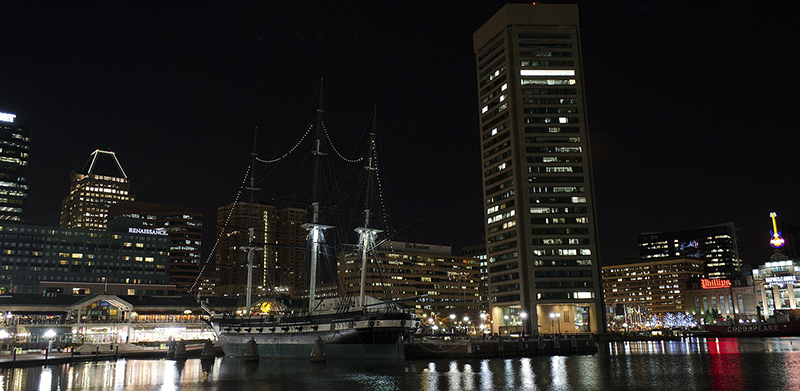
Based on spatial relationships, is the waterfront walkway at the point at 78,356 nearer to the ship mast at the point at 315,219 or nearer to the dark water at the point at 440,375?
the dark water at the point at 440,375

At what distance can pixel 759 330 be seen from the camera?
150000 mm

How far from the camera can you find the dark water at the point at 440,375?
46.3m

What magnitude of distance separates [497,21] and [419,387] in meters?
141

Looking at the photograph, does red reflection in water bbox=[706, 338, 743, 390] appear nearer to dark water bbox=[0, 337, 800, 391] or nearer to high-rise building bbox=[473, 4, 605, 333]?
dark water bbox=[0, 337, 800, 391]

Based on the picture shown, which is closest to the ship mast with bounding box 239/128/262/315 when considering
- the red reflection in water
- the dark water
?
the dark water

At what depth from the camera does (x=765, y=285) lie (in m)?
180

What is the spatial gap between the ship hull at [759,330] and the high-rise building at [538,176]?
34.2 metres

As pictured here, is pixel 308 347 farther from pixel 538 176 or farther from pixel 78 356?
pixel 538 176

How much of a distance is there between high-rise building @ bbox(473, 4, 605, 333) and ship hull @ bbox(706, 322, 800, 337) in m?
34.2

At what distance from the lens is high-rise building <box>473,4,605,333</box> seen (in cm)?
14988

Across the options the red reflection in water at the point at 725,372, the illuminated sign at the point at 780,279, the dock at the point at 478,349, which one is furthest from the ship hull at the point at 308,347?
the illuminated sign at the point at 780,279

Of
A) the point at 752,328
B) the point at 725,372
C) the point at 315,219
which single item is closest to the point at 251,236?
the point at 315,219

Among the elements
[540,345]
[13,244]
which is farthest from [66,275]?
[540,345]

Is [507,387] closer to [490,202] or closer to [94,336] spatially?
[94,336]
